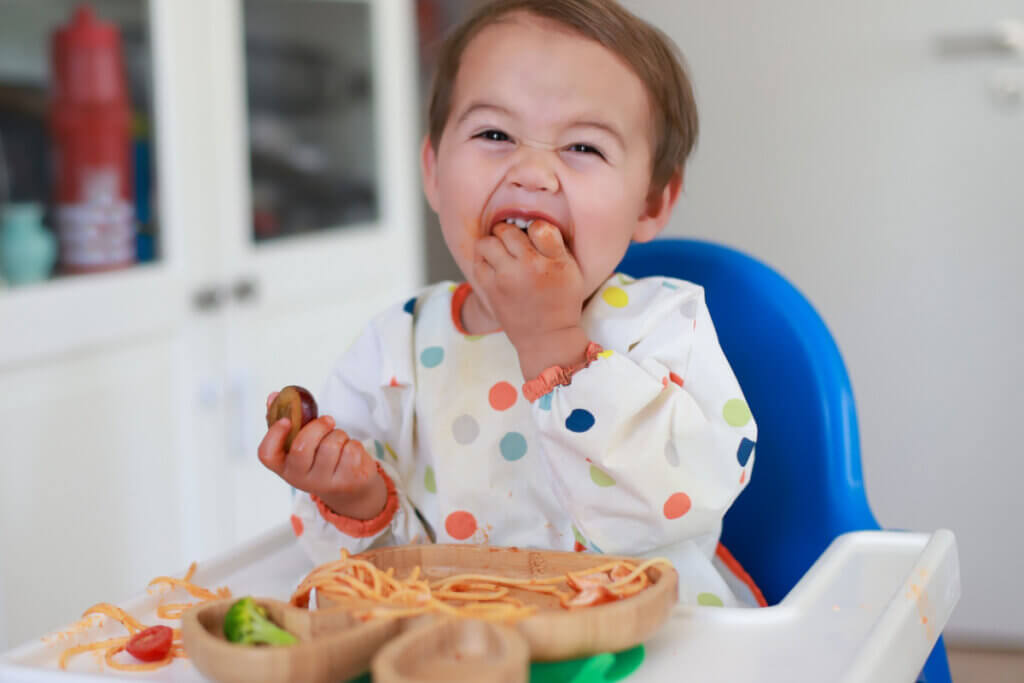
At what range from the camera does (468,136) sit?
89 centimetres

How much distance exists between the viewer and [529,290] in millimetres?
780

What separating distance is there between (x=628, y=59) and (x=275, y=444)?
0.41 m

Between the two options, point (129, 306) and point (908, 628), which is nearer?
point (908, 628)

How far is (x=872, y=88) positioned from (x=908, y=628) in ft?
4.74

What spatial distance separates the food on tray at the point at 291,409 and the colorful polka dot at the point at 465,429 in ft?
0.61

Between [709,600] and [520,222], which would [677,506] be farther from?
[520,222]

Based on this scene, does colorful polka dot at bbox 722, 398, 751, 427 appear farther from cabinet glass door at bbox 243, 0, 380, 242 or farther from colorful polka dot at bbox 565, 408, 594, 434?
cabinet glass door at bbox 243, 0, 380, 242

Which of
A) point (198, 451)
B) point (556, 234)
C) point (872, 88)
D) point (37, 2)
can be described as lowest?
point (198, 451)

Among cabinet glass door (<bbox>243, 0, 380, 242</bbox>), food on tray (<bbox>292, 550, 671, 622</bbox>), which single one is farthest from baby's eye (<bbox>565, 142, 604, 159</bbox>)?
cabinet glass door (<bbox>243, 0, 380, 242</bbox>)

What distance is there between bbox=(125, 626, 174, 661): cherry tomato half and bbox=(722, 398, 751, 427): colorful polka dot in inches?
15.8

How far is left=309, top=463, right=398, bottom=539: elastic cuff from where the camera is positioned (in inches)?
34.1

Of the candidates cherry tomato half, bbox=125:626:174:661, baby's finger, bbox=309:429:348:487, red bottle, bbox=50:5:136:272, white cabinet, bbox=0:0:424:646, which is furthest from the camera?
red bottle, bbox=50:5:136:272

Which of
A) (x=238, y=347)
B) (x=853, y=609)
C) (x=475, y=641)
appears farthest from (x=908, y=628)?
(x=238, y=347)

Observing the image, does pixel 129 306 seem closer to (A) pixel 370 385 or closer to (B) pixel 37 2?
(B) pixel 37 2
